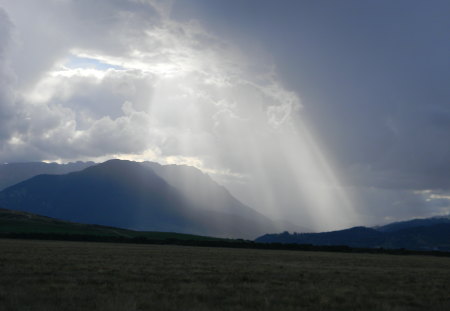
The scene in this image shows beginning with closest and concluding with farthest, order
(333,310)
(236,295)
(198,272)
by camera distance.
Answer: (333,310), (236,295), (198,272)

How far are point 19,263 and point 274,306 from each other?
955 inches

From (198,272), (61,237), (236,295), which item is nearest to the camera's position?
(236,295)

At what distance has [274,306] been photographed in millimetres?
20438

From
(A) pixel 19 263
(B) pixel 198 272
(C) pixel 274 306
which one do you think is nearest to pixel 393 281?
(B) pixel 198 272

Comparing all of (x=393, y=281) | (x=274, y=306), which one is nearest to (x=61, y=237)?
(x=393, y=281)

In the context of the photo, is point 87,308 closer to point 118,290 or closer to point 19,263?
point 118,290

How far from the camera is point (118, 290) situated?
23.6 metres

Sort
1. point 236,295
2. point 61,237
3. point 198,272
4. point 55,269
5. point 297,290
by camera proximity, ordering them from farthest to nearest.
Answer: point 61,237 → point 198,272 → point 55,269 → point 297,290 → point 236,295

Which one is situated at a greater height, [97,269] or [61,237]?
[61,237]

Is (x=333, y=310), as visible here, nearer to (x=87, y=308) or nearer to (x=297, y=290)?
(x=297, y=290)

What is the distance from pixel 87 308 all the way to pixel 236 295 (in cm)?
789

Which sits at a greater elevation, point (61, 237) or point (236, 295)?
point (61, 237)

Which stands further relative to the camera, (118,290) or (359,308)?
(118,290)

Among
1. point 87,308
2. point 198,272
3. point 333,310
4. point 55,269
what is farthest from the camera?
point 198,272
